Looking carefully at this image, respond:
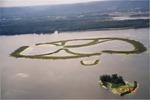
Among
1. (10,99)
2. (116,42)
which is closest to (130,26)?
(116,42)

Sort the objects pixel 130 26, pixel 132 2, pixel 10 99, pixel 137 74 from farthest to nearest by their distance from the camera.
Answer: pixel 132 2, pixel 130 26, pixel 137 74, pixel 10 99

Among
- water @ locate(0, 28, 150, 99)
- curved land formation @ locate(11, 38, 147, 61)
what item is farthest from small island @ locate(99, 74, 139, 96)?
curved land formation @ locate(11, 38, 147, 61)

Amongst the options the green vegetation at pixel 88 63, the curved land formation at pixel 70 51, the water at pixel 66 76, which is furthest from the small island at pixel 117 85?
the curved land formation at pixel 70 51

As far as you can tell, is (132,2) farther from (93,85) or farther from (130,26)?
(93,85)

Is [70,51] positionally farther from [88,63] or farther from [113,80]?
[113,80]

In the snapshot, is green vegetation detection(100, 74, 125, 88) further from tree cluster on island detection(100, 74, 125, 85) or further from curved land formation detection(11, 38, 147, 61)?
curved land formation detection(11, 38, 147, 61)

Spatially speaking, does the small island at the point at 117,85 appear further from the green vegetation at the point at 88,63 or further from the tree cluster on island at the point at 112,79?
the green vegetation at the point at 88,63

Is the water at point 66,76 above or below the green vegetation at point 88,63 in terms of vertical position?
below
